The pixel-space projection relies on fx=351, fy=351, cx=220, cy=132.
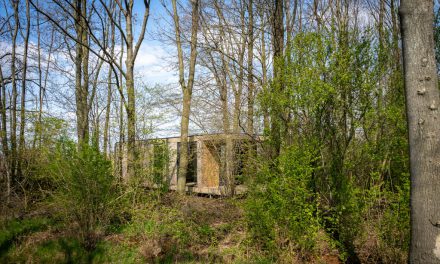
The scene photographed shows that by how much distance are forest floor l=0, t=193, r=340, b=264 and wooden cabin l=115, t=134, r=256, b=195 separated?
814mm

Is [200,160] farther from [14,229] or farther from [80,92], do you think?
[14,229]

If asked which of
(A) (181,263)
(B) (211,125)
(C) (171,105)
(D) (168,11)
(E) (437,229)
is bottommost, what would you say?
(A) (181,263)

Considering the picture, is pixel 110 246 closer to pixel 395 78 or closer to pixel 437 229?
pixel 437 229

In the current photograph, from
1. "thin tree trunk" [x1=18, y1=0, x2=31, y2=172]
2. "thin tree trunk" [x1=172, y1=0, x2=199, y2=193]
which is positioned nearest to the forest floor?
"thin tree trunk" [x1=18, y1=0, x2=31, y2=172]

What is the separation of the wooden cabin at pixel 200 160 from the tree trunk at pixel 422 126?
3.94 metres

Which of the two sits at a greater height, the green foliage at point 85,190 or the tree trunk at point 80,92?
the tree trunk at point 80,92

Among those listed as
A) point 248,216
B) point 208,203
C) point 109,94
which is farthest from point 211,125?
point 248,216

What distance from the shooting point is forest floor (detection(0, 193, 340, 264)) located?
6.22m

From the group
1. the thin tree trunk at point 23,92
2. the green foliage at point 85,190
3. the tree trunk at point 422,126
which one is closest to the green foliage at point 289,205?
the tree trunk at point 422,126

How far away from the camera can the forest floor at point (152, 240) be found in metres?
6.22

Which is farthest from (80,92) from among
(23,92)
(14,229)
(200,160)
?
(14,229)

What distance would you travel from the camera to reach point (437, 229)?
2.99 metres

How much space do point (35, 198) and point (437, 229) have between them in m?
10.8

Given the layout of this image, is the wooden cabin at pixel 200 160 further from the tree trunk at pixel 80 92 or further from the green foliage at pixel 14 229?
the tree trunk at pixel 80 92
